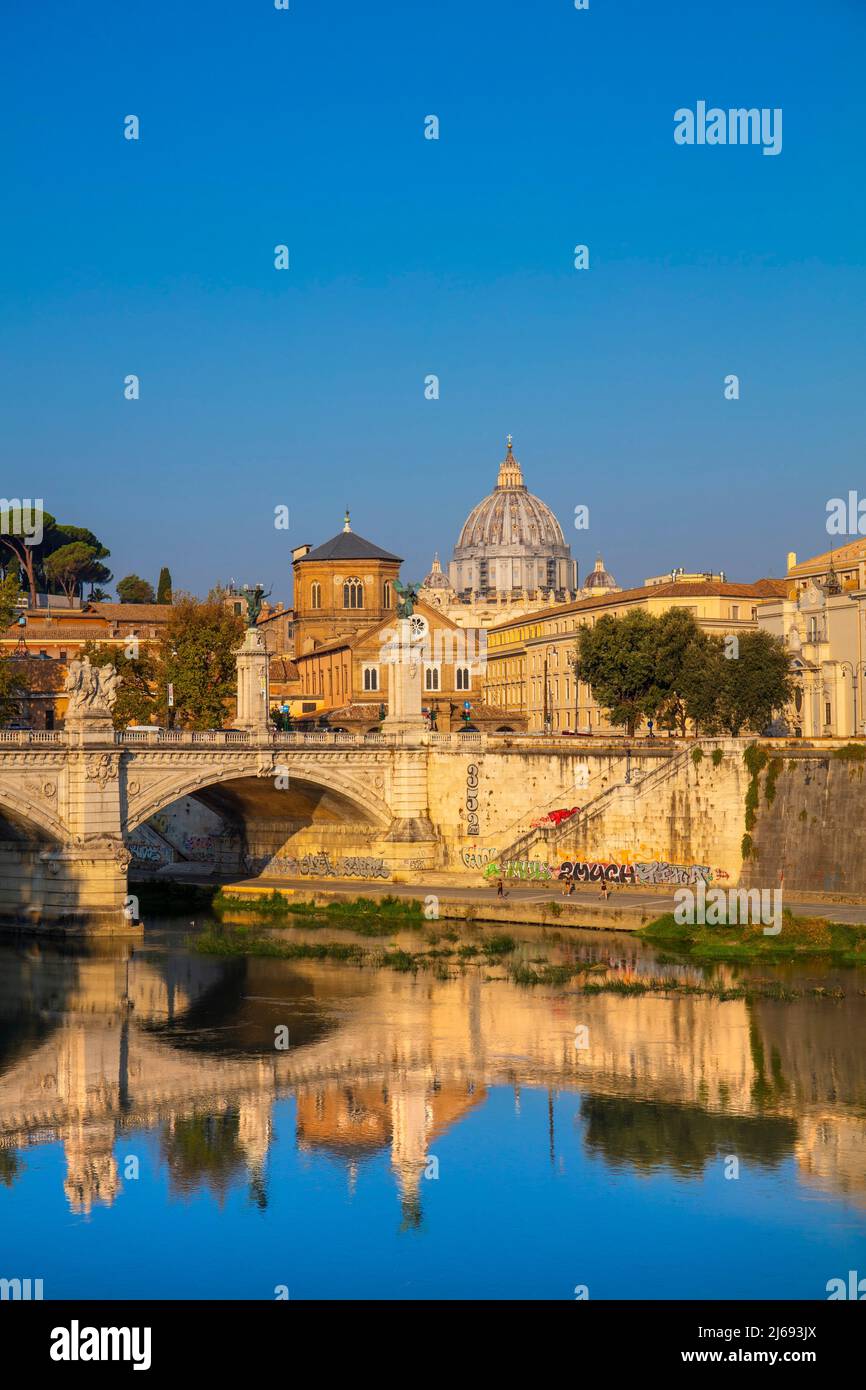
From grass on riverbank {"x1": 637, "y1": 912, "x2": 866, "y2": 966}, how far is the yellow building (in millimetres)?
27256

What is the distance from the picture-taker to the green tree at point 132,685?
78.1m

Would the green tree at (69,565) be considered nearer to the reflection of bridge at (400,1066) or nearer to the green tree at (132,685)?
the green tree at (132,685)

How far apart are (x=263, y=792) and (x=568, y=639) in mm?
44074

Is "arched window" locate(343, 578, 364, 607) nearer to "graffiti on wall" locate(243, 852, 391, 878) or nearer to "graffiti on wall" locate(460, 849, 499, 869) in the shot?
"graffiti on wall" locate(243, 852, 391, 878)

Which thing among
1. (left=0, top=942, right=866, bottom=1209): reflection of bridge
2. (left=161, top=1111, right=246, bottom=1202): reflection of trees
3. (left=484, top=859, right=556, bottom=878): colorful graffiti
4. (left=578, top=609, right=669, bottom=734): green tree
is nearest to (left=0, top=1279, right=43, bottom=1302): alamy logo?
(left=0, top=942, right=866, bottom=1209): reflection of bridge

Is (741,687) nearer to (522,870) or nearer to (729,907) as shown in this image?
(522,870)

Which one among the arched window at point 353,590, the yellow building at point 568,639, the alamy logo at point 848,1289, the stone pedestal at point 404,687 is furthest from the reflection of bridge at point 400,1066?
the arched window at point 353,590

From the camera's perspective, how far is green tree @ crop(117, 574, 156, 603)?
5202 inches

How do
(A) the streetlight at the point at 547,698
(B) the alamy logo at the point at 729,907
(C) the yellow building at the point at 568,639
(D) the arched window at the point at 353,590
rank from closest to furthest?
(B) the alamy logo at the point at 729,907
(C) the yellow building at the point at 568,639
(A) the streetlight at the point at 547,698
(D) the arched window at the point at 353,590

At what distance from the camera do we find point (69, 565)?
123562 mm

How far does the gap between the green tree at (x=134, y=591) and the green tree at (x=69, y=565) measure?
6470 millimetres

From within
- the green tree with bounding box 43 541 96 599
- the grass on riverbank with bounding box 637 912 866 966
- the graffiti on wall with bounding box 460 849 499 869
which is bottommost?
the grass on riverbank with bounding box 637 912 866 966

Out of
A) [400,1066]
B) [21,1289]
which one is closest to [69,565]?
[400,1066]

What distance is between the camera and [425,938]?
51375mm
